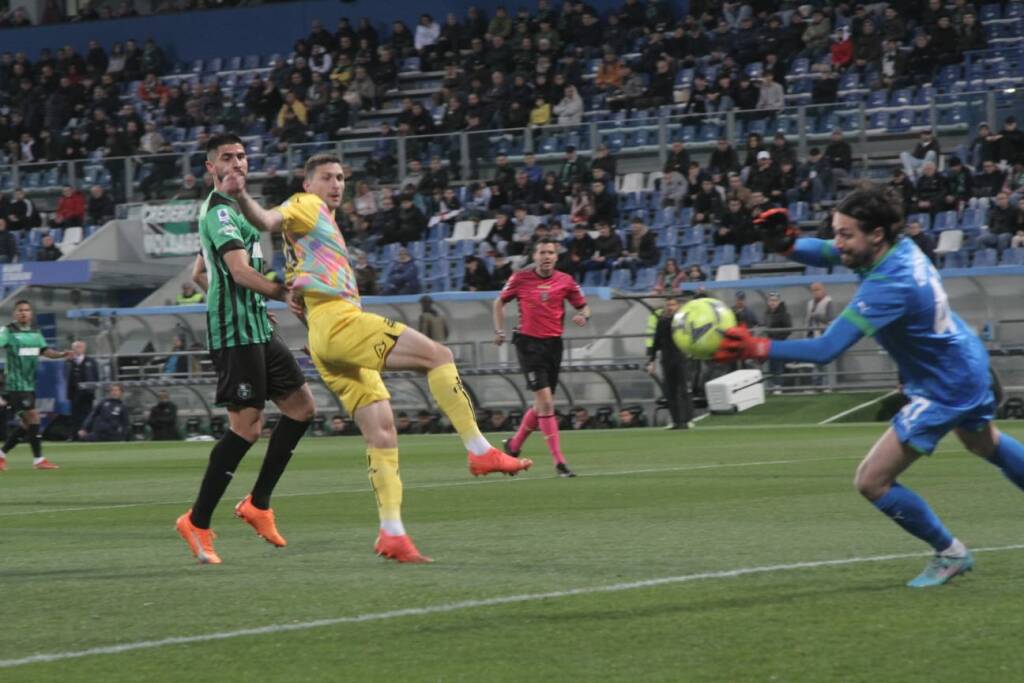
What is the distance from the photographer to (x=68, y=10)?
48.2 meters

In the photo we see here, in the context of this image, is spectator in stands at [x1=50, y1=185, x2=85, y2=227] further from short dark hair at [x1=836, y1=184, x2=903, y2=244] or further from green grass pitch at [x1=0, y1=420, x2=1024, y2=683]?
short dark hair at [x1=836, y1=184, x2=903, y2=244]

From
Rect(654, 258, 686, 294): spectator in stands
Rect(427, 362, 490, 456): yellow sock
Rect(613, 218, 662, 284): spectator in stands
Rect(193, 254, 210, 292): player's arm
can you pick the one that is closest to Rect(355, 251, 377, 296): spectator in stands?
Rect(613, 218, 662, 284): spectator in stands

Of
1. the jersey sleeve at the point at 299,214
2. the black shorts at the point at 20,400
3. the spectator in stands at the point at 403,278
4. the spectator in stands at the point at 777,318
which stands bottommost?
the black shorts at the point at 20,400

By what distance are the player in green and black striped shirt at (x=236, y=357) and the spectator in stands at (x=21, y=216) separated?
2854 cm

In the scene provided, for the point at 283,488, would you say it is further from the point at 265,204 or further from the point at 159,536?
the point at 265,204

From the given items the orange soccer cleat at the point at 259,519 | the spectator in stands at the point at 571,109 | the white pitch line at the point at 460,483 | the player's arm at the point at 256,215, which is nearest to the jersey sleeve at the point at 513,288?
the white pitch line at the point at 460,483

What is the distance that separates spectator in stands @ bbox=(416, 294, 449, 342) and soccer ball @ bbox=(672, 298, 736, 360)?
20471 millimetres

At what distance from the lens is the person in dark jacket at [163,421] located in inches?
1161

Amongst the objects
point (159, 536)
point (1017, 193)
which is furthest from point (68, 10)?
point (159, 536)

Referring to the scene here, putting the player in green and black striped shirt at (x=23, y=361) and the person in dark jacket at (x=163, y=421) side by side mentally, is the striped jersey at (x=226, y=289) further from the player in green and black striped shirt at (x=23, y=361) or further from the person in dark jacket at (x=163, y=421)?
the person in dark jacket at (x=163, y=421)

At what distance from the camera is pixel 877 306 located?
668cm

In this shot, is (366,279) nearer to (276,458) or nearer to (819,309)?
(819,309)

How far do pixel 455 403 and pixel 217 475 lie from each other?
1.34 metres

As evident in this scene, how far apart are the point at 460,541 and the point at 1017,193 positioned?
18.7m
